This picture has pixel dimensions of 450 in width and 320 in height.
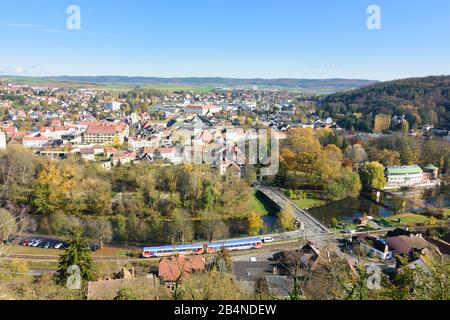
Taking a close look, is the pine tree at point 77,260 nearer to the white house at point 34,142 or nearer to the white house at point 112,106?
the white house at point 34,142

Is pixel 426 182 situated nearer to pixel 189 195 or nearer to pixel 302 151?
pixel 302 151

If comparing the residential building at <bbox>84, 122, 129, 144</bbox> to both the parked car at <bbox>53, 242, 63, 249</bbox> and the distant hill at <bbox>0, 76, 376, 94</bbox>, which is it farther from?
the distant hill at <bbox>0, 76, 376, 94</bbox>

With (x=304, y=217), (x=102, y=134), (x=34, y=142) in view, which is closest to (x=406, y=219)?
(x=304, y=217)

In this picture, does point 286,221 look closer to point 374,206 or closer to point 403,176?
point 374,206

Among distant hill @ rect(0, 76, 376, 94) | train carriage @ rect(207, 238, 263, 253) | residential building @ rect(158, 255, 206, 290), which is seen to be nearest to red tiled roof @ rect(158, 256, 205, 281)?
residential building @ rect(158, 255, 206, 290)
